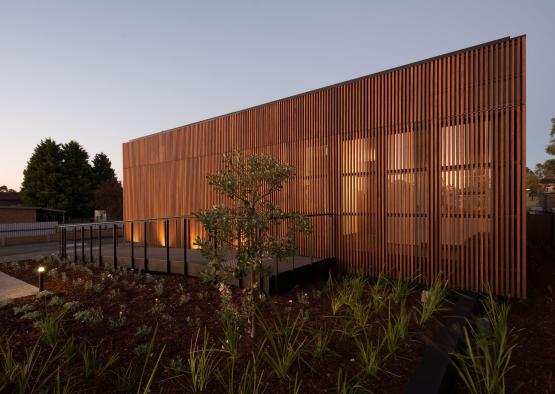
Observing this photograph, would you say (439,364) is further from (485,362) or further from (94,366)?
(94,366)

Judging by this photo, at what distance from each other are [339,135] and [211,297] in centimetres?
440

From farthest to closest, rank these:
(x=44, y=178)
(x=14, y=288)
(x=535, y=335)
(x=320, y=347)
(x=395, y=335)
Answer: (x=44, y=178), (x=14, y=288), (x=535, y=335), (x=395, y=335), (x=320, y=347)

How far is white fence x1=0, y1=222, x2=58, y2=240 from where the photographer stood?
14.5 metres

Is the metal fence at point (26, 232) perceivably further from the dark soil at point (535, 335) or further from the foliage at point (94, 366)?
the dark soil at point (535, 335)

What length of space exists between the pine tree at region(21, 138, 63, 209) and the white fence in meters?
14.5

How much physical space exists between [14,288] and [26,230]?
13222mm

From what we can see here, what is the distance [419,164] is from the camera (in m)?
5.39

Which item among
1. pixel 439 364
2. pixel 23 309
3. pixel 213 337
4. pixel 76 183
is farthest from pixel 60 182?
pixel 439 364

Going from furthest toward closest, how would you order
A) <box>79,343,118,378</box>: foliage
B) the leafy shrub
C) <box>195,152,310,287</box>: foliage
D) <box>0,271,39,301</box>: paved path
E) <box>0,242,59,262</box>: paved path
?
1. <box>0,242,59,262</box>: paved path
2. <box>0,271,39,301</box>: paved path
3. the leafy shrub
4. <box>195,152,310,287</box>: foliage
5. <box>79,343,118,378</box>: foliage

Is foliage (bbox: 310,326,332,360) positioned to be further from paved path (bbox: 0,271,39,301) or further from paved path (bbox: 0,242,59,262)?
paved path (bbox: 0,242,59,262)

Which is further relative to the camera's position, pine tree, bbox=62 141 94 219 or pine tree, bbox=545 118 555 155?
pine tree, bbox=62 141 94 219

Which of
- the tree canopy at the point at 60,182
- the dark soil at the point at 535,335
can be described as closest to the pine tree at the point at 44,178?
the tree canopy at the point at 60,182

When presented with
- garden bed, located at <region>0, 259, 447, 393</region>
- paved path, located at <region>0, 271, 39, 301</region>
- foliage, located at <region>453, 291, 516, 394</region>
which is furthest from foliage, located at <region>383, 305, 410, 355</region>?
paved path, located at <region>0, 271, 39, 301</region>

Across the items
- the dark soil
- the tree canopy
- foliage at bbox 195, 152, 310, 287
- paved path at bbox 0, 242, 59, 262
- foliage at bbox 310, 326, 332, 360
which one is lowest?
paved path at bbox 0, 242, 59, 262
